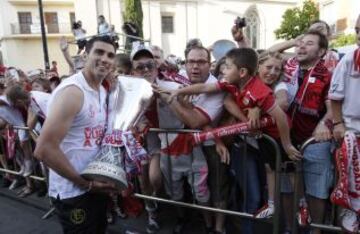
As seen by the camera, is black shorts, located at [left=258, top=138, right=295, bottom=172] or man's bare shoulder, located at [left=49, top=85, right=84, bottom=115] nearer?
man's bare shoulder, located at [left=49, top=85, right=84, bottom=115]

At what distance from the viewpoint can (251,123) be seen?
3008 millimetres

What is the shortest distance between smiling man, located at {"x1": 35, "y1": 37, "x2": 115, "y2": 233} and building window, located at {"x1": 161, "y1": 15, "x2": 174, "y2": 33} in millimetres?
31482

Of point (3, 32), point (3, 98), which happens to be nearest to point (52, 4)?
point (3, 32)

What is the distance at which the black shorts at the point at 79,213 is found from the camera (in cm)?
258

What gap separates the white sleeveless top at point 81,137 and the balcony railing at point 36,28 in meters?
38.4

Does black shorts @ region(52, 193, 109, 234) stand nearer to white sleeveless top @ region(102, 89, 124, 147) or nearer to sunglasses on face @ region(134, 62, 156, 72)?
white sleeveless top @ region(102, 89, 124, 147)

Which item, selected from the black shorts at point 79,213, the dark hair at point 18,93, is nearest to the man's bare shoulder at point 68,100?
the black shorts at point 79,213

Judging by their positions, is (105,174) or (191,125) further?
(191,125)

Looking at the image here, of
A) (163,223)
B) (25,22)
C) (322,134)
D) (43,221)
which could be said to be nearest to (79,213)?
(163,223)

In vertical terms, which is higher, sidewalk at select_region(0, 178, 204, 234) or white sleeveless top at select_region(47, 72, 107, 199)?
white sleeveless top at select_region(47, 72, 107, 199)

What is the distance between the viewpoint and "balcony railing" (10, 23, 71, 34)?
1470 inches

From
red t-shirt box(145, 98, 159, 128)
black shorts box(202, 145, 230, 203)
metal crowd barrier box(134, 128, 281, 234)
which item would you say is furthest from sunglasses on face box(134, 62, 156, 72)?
black shorts box(202, 145, 230, 203)

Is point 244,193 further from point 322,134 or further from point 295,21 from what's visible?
point 295,21

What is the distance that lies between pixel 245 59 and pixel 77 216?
6.01 feet
